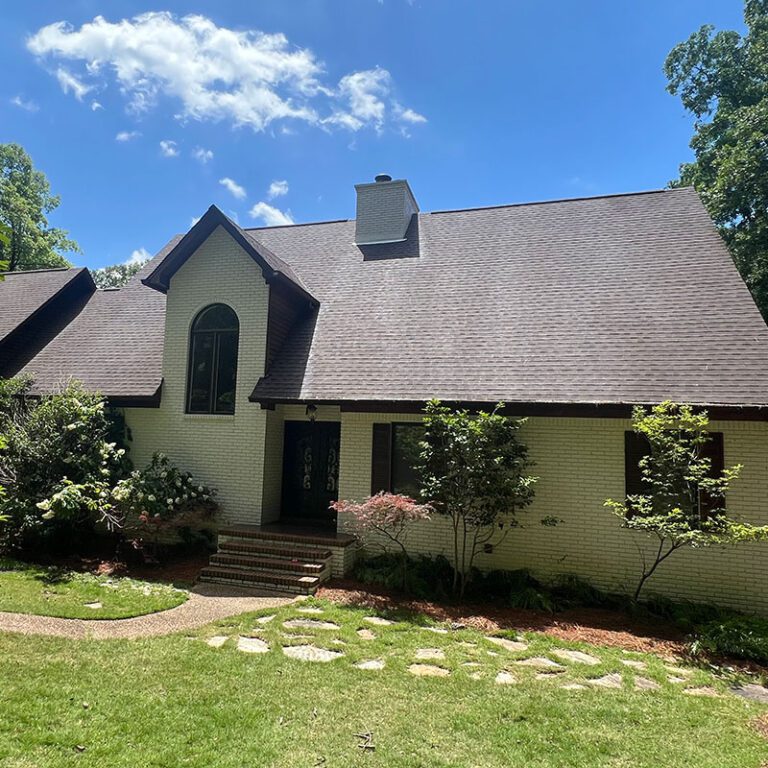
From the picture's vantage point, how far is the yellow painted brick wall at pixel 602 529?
24.2ft

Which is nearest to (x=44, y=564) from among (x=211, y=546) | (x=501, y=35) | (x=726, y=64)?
(x=211, y=546)

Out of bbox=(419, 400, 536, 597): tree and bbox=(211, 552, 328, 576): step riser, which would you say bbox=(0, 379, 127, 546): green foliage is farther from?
bbox=(419, 400, 536, 597): tree

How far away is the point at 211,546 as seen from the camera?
392 inches

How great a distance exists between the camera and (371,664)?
16.8ft

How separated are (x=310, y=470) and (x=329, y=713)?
6538 millimetres

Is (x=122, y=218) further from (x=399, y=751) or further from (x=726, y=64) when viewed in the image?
(x=726, y=64)

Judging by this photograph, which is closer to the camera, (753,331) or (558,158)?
(753,331)

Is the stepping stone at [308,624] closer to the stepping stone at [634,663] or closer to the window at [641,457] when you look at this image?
the stepping stone at [634,663]

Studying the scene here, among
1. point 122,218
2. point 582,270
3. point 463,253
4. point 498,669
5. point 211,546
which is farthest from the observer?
point 122,218

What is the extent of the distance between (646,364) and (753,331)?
1.89m

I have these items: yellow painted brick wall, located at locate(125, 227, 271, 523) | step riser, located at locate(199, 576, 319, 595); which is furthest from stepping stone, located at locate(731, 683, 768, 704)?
yellow painted brick wall, located at locate(125, 227, 271, 523)

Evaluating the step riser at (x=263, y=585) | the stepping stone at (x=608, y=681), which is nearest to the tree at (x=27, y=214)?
the step riser at (x=263, y=585)

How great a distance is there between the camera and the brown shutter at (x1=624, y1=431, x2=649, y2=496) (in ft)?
25.9

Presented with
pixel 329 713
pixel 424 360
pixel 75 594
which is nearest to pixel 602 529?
pixel 424 360
